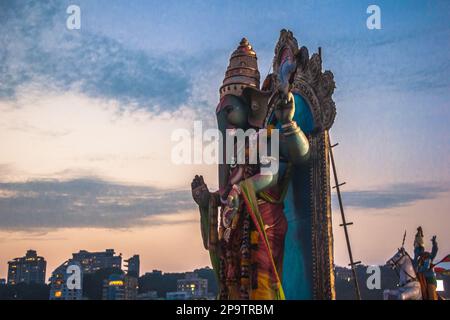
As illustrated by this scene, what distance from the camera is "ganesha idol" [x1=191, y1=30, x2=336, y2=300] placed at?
40.4ft

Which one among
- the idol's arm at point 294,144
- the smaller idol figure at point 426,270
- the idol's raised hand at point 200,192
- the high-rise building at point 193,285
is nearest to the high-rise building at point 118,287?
the high-rise building at point 193,285

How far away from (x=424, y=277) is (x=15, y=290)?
27.8 meters

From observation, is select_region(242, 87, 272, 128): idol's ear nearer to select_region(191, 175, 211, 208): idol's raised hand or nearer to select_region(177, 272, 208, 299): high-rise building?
select_region(191, 175, 211, 208): idol's raised hand

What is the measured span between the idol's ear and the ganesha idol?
0.02 m

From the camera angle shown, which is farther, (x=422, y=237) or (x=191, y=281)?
(x=191, y=281)

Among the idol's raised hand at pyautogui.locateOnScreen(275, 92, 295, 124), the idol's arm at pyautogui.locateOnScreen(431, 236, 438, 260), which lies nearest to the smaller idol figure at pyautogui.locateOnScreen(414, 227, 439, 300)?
the idol's arm at pyautogui.locateOnScreen(431, 236, 438, 260)

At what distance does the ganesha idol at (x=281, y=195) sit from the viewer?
12312 millimetres

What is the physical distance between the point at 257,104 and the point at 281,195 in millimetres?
2142
